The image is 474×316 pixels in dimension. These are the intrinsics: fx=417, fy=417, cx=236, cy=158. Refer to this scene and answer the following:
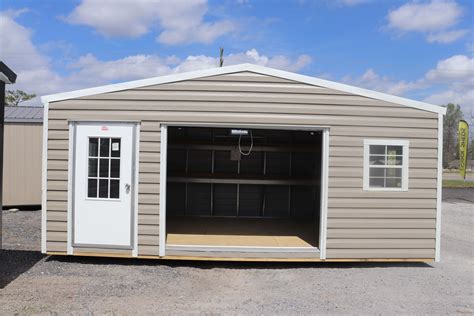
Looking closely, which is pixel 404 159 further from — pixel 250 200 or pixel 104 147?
pixel 104 147

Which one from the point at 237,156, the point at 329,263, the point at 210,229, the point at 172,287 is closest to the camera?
the point at 172,287

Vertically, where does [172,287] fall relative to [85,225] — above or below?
below

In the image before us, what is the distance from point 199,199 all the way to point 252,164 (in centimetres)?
143

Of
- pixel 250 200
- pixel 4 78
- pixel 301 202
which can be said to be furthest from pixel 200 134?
pixel 4 78

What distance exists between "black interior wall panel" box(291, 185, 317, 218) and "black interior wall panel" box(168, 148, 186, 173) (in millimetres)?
2550

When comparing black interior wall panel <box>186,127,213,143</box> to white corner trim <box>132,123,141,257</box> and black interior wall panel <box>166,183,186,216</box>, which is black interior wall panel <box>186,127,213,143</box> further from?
white corner trim <box>132,123,141,257</box>

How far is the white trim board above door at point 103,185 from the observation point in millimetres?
5898

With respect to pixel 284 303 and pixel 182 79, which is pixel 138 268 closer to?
pixel 284 303

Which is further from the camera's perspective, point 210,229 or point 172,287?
point 210,229

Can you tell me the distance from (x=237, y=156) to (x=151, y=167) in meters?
3.65

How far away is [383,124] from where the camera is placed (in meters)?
6.05

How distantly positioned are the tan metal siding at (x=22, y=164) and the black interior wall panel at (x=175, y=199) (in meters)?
3.99

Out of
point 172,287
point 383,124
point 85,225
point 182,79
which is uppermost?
point 182,79

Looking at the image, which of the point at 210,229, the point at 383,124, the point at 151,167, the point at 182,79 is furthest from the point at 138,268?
the point at 383,124
